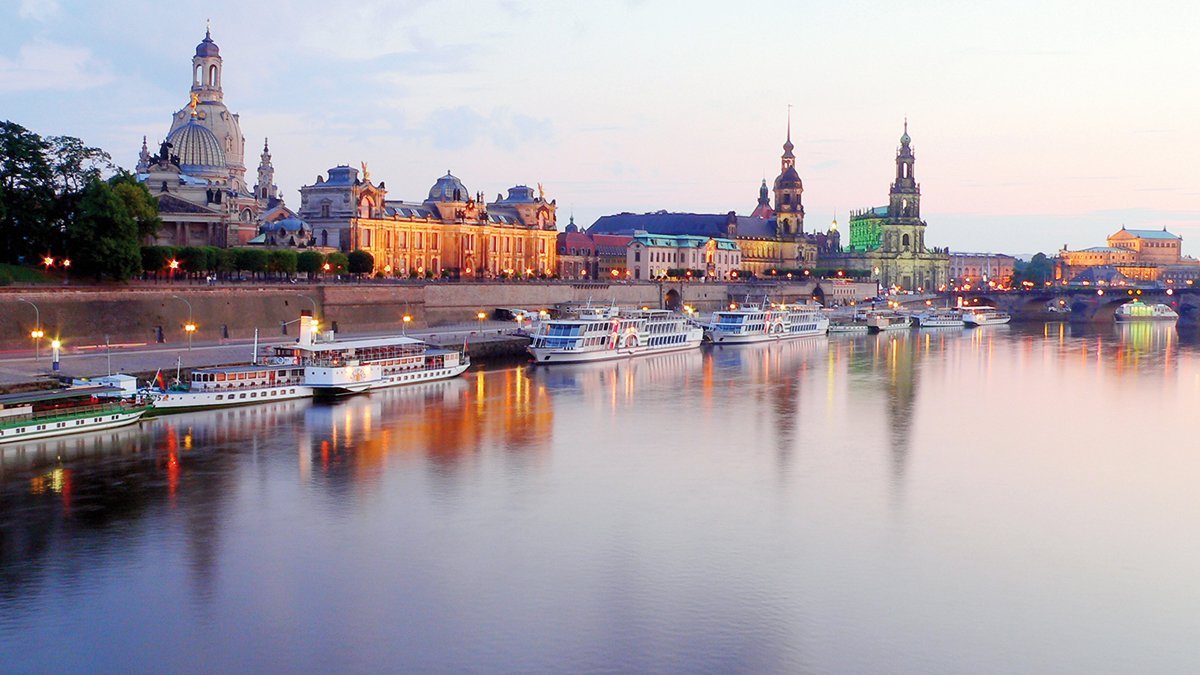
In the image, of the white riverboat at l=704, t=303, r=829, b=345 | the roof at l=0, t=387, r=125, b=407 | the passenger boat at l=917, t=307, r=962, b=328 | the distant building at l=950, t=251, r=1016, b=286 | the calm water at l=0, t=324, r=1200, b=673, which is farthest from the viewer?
the distant building at l=950, t=251, r=1016, b=286

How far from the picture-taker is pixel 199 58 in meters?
79.9

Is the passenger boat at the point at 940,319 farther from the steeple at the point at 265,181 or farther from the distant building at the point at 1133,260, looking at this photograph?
the distant building at the point at 1133,260

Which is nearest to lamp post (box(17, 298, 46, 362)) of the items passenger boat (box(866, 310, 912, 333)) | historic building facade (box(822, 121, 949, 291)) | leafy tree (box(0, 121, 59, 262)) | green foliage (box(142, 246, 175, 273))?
leafy tree (box(0, 121, 59, 262))

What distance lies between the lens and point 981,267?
168750 mm

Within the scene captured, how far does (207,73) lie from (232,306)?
3994 cm

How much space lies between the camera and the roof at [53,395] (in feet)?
89.2

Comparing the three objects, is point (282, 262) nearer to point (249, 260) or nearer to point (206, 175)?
point (249, 260)

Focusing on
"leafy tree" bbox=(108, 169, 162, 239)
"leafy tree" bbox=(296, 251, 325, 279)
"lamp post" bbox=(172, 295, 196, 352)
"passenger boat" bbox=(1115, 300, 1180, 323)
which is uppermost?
"leafy tree" bbox=(108, 169, 162, 239)

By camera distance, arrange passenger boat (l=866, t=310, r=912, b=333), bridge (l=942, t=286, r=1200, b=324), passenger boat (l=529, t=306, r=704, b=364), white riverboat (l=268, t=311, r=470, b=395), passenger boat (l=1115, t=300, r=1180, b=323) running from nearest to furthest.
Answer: white riverboat (l=268, t=311, r=470, b=395) < passenger boat (l=529, t=306, r=704, b=364) < passenger boat (l=866, t=310, r=912, b=333) < passenger boat (l=1115, t=300, r=1180, b=323) < bridge (l=942, t=286, r=1200, b=324)

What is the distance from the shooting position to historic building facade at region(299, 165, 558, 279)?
67438 mm

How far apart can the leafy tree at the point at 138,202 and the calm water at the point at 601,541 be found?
12908 mm

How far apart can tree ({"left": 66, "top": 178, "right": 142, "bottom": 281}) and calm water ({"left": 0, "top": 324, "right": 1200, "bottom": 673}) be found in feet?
35.8

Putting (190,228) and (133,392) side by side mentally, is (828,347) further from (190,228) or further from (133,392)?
(133,392)

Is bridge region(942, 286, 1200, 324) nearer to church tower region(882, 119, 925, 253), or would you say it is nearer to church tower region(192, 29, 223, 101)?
church tower region(882, 119, 925, 253)
